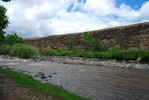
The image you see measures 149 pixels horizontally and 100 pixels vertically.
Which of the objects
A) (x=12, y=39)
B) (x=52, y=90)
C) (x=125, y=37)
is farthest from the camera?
(x=12, y=39)

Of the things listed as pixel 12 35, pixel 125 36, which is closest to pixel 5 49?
pixel 12 35

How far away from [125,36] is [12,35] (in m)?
64.8

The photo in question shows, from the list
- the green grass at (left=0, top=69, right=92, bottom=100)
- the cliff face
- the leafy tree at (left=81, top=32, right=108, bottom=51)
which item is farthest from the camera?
the cliff face

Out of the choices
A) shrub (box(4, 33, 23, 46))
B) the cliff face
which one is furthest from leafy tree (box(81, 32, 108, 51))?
shrub (box(4, 33, 23, 46))

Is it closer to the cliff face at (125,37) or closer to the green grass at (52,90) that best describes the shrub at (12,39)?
the cliff face at (125,37)

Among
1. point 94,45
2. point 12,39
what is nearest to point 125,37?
point 94,45

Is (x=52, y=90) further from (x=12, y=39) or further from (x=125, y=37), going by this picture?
(x=12, y=39)

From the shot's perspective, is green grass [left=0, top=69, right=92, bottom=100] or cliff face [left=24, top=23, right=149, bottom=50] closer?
green grass [left=0, top=69, right=92, bottom=100]

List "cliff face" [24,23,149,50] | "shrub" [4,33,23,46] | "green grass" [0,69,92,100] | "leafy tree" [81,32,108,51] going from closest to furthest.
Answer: "green grass" [0,69,92,100] < "leafy tree" [81,32,108,51] < "cliff face" [24,23,149,50] < "shrub" [4,33,23,46]

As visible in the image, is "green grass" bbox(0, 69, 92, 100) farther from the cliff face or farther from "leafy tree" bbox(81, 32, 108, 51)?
the cliff face

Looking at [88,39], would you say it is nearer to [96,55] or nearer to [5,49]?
[96,55]

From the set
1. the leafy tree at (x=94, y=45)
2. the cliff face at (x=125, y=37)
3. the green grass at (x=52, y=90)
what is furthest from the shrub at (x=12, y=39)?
the green grass at (x=52, y=90)

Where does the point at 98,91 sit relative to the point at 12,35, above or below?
below

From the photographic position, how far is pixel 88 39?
64.0 meters
